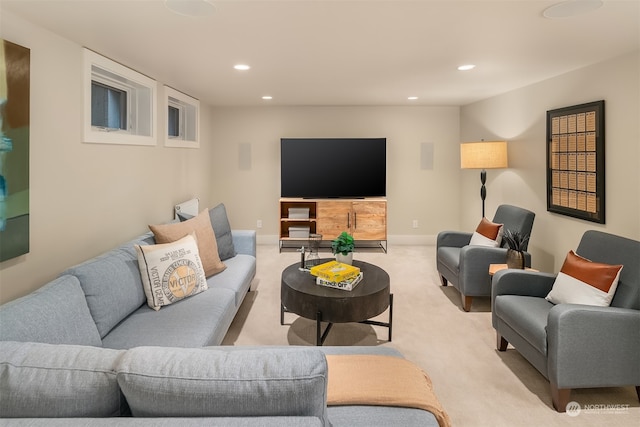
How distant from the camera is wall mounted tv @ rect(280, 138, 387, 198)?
618 cm

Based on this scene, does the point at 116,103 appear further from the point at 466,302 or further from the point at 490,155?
the point at 490,155

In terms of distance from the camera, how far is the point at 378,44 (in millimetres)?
2859

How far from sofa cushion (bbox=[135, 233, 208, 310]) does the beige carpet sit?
2.07ft

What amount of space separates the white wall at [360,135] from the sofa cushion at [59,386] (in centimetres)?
543

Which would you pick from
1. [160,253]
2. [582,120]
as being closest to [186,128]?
[160,253]

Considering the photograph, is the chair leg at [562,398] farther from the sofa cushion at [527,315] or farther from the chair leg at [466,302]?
the chair leg at [466,302]

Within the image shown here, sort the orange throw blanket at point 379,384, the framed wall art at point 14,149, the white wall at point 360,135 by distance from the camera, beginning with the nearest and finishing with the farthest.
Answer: the orange throw blanket at point 379,384 → the framed wall art at point 14,149 → the white wall at point 360,135

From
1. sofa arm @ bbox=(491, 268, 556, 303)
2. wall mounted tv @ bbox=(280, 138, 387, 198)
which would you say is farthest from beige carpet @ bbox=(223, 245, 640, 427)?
wall mounted tv @ bbox=(280, 138, 387, 198)

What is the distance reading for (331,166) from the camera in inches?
243

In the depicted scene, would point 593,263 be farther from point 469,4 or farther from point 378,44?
point 378,44

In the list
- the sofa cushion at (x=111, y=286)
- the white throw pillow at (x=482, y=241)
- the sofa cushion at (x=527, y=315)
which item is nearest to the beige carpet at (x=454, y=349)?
the sofa cushion at (x=527, y=315)

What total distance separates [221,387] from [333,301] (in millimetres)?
1718

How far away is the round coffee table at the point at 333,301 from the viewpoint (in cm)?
268

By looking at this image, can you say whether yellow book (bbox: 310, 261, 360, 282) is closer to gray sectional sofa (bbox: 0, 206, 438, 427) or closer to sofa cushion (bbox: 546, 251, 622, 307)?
sofa cushion (bbox: 546, 251, 622, 307)
